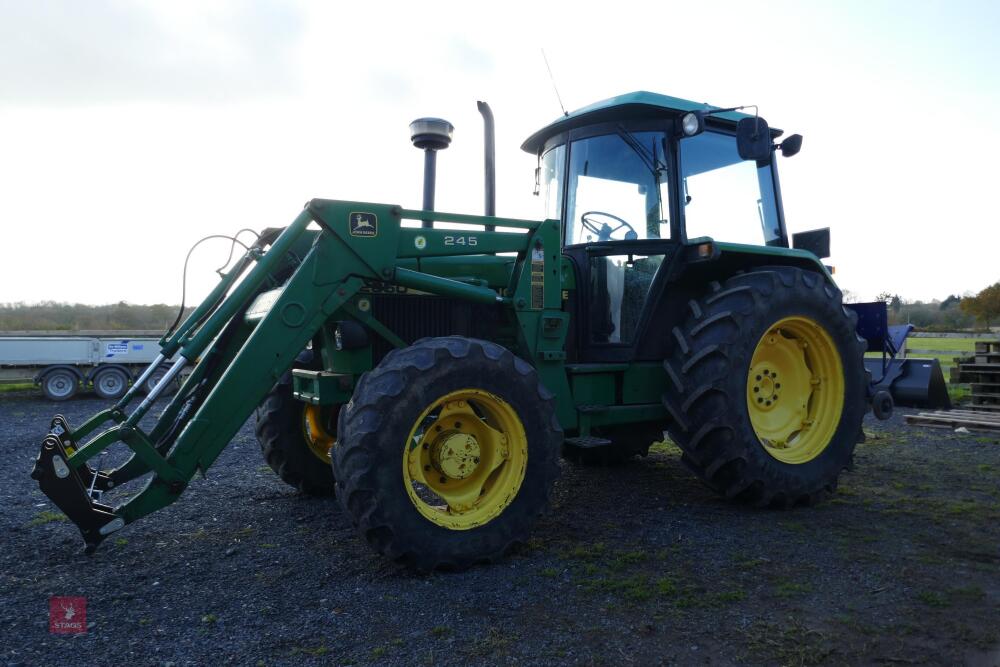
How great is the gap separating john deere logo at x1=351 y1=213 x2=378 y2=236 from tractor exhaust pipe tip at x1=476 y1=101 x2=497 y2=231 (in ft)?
3.76

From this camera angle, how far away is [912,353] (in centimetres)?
1802

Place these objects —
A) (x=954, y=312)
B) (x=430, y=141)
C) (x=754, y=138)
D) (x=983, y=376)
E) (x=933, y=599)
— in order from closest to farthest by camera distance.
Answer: (x=933, y=599) → (x=754, y=138) → (x=430, y=141) → (x=983, y=376) → (x=954, y=312)

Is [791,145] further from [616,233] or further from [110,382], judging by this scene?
[110,382]

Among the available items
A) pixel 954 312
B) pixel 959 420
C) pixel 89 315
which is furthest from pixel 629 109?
pixel 954 312

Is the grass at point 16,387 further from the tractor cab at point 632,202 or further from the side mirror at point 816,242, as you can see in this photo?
the side mirror at point 816,242

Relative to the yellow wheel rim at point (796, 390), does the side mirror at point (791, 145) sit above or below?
above

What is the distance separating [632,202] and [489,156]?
104 cm

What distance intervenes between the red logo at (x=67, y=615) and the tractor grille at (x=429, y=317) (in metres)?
1.95

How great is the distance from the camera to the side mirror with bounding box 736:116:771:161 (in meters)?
4.48

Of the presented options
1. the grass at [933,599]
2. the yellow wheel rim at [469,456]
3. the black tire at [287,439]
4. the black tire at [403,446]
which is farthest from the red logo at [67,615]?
the grass at [933,599]

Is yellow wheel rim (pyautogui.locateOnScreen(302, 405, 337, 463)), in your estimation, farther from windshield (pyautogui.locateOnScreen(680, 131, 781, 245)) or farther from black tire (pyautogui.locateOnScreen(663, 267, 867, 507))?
windshield (pyautogui.locateOnScreen(680, 131, 781, 245))

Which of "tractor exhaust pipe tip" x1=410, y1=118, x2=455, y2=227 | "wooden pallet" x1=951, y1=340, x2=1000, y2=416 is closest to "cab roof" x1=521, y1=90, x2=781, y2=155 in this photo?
"tractor exhaust pipe tip" x1=410, y1=118, x2=455, y2=227

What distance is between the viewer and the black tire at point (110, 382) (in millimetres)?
13500

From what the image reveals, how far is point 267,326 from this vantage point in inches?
145
